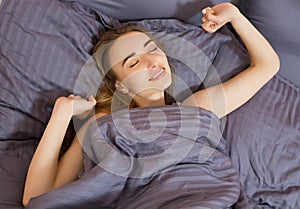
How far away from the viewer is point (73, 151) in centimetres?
120

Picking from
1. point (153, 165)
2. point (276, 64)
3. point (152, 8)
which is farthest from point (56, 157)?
point (276, 64)

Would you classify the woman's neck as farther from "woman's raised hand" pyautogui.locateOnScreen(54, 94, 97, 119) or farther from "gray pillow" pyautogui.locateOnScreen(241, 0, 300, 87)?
"gray pillow" pyautogui.locateOnScreen(241, 0, 300, 87)

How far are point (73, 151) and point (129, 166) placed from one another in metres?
0.19

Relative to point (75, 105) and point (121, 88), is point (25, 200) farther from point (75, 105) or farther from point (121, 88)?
point (121, 88)

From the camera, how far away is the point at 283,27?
1.34 meters

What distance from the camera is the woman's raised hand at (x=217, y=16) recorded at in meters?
1.34

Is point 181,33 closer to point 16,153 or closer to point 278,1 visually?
point 278,1

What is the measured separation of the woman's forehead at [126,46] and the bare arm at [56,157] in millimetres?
151

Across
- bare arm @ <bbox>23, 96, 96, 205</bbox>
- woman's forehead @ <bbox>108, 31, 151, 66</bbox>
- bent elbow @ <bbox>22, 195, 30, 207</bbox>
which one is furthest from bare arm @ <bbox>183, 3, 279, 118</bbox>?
bent elbow @ <bbox>22, 195, 30, 207</bbox>

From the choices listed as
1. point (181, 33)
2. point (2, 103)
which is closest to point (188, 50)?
point (181, 33)

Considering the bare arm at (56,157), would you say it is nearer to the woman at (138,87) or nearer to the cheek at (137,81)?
the woman at (138,87)

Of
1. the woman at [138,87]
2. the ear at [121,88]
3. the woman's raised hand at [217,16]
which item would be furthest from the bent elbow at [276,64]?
the ear at [121,88]

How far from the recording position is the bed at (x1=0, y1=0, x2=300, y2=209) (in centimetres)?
109

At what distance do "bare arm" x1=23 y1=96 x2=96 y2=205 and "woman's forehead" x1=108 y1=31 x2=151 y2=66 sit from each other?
0.15 meters
